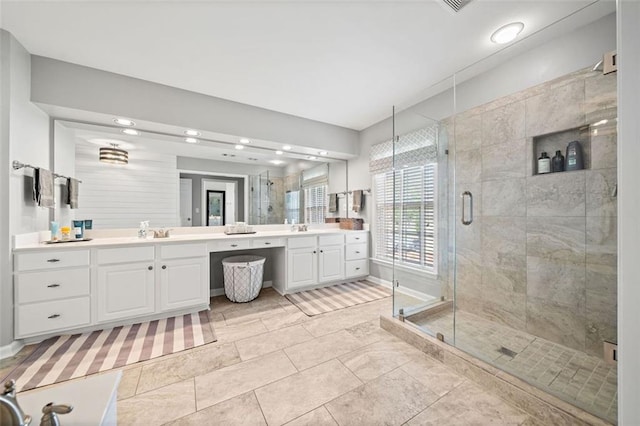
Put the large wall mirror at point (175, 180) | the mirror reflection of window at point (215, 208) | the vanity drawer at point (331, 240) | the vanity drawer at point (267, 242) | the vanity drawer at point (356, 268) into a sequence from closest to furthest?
the large wall mirror at point (175, 180)
the vanity drawer at point (267, 242)
the mirror reflection of window at point (215, 208)
the vanity drawer at point (331, 240)
the vanity drawer at point (356, 268)

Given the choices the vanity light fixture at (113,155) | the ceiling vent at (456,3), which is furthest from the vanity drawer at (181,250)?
the ceiling vent at (456,3)

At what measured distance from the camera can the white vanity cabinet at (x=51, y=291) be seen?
6.51ft

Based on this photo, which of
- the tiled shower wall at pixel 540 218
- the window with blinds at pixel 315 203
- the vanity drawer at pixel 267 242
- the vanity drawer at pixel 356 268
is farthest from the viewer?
the window with blinds at pixel 315 203

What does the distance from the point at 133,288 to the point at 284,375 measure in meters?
1.81

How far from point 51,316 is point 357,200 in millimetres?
3750

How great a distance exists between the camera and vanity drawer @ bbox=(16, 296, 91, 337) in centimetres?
199

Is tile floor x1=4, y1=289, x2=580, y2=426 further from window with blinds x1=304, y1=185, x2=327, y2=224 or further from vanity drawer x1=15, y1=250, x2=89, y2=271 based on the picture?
window with blinds x1=304, y1=185, x2=327, y2=224

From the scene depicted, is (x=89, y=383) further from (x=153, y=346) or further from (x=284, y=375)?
(x=153, y=346)

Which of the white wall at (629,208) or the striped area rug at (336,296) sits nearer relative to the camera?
the white wall at (629,208)

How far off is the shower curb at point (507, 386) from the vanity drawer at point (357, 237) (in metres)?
1.85

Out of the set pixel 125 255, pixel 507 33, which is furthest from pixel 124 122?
pixel 507 33

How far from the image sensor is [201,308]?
109 inches

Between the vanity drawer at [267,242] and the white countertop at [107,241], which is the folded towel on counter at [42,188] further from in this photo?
the vanity drawer at [267,242]

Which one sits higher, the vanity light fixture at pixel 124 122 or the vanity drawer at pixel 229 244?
the vanity light fixture at pixel 124 122
